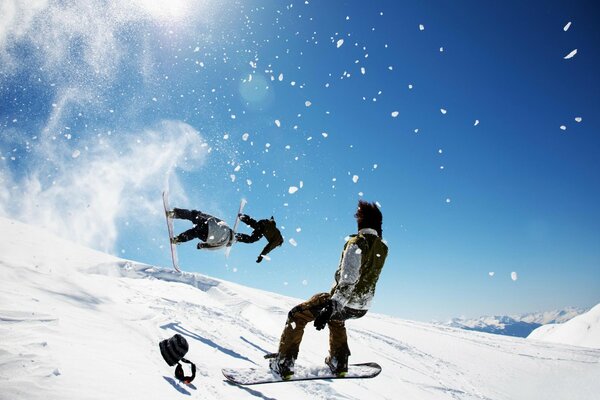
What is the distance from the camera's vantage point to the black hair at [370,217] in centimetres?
551

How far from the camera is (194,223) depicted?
22.1 ft

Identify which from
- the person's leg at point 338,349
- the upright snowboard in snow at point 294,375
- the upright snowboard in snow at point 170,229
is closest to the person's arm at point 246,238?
the upright snowboard in snow at point 170,229

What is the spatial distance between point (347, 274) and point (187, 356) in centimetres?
415

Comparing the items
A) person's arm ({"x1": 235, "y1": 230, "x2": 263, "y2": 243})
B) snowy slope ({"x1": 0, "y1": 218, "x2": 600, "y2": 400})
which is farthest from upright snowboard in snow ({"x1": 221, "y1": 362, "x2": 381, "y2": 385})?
person's arm ({"x1": 235, "y1": 230, "x2": 263, "y2": 243})

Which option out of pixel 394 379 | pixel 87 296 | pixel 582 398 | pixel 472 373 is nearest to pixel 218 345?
pixel 87 296

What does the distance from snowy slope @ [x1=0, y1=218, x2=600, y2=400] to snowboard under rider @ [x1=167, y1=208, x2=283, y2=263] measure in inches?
83.0

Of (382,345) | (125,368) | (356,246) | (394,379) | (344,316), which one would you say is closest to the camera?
(125,368)

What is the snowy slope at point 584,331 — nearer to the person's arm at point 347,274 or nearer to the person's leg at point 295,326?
the person's leg at point 295,326

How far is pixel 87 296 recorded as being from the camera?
30.2ft

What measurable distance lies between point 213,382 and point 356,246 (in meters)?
3.19

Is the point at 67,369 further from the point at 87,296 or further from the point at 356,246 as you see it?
the point at 87,296

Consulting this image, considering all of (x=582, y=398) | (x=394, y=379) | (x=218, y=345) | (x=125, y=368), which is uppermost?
(x=125, y=368)

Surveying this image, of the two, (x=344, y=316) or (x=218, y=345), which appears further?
(x=218, y=345)

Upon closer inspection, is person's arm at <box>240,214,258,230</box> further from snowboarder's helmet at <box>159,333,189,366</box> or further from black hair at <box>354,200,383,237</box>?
snowboarder's helmet at <box>159,333,189,366</box>
